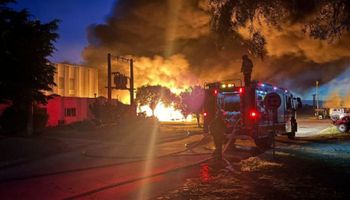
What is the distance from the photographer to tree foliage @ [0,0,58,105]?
20141mm

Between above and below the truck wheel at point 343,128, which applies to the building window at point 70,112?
above

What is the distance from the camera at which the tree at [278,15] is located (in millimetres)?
10508

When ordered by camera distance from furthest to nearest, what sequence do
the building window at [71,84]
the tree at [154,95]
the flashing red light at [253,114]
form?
the tree at [154,95]
the building window at [71,84]
the flashing red light at [253,114]

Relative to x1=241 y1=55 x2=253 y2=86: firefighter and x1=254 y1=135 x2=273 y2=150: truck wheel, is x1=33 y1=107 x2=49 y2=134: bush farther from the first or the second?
x1=241 y1=55 x2=253 y2=86: firefighter

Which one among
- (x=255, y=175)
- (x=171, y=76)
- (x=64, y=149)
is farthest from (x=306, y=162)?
(x=171, y=76)

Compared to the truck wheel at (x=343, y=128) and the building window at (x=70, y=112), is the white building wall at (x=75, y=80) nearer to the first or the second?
the building window at (x=70, y=112)

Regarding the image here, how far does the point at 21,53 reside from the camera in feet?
68.5

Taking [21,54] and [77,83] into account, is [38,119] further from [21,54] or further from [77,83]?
[77,83]

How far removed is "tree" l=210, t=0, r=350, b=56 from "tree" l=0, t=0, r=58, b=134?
12020mm

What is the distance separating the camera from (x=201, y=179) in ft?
33.9

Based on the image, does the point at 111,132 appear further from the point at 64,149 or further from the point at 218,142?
the point at 218,142

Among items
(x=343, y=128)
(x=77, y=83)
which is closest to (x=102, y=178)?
(x=343, y=128)

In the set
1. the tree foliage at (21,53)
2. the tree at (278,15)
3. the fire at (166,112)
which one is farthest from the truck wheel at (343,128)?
the fire at (166,112)

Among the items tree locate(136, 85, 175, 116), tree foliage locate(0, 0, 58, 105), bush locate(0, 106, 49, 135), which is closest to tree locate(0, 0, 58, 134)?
tree foliage locate(0, 0, 58, 105)
